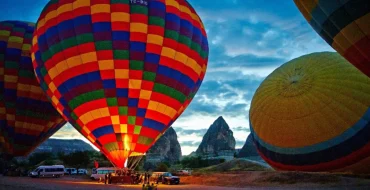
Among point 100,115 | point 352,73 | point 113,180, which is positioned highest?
point 352,73

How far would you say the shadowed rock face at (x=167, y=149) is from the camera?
301ft

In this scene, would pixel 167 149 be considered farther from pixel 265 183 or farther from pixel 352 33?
pixel 352 33

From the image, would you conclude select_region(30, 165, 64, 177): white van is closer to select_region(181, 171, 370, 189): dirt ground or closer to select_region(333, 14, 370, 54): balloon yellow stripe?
select_region(181, 171, 370, 189): dirt ground

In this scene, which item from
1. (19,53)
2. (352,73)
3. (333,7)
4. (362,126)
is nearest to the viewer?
(333,7)

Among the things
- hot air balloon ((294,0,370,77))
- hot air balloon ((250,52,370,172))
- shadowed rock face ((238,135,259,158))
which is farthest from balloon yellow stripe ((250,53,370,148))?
shadowed rock face ((238,135,259,158))

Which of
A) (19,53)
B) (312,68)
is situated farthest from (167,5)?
(19,53)

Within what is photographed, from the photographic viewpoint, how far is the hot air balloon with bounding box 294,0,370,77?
432 inches

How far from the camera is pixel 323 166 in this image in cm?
1939

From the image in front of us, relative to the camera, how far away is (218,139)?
103188 millimetres

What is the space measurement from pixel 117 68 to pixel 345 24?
11174 mm

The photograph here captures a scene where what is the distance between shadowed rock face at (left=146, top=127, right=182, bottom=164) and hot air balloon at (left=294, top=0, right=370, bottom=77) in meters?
78.3

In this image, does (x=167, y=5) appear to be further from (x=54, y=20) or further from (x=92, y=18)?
(x=54, y=20)

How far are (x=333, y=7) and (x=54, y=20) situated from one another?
14476 millimetres

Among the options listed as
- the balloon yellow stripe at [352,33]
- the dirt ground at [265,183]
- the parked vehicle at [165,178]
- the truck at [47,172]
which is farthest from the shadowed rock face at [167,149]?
the balloon yellow stripe at [352,33]
